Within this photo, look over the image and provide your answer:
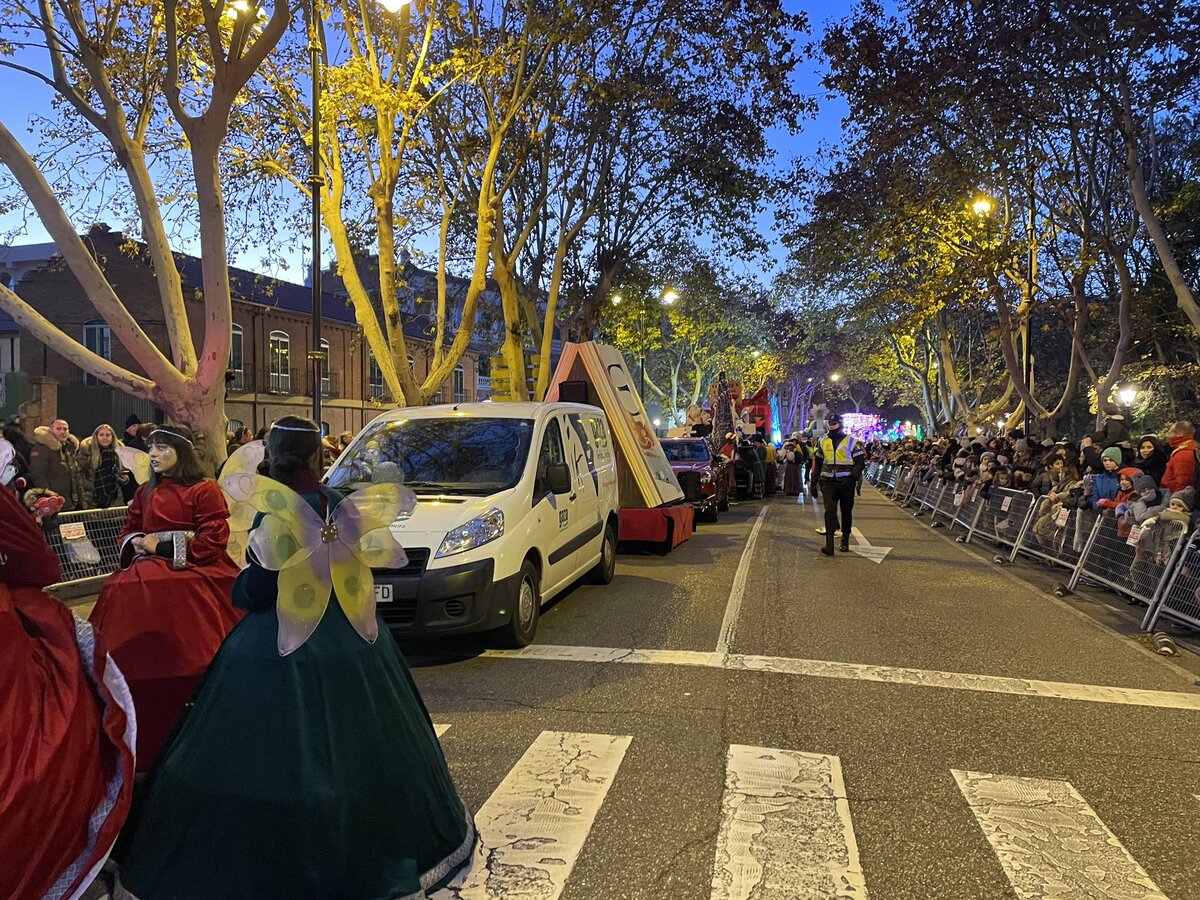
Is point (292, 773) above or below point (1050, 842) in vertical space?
above

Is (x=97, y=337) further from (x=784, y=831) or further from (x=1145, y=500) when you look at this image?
(x=784, y=831)

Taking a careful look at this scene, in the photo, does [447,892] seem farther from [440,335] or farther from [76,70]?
[440,335]

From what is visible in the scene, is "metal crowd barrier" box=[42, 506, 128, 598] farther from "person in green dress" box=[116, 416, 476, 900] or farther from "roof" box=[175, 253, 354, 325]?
"roof" box=[175, 253, 354, 325]

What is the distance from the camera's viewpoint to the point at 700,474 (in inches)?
657

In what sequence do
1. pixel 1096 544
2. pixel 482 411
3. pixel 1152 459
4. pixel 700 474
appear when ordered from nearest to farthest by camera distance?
pixel 482 411
pixel 1096 544
pixel 1152 459
pixel 700 474

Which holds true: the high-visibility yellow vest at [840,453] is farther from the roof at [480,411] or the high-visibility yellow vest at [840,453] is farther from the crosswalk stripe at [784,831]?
the crosswalk stripe at [784,831]

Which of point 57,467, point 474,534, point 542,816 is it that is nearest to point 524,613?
point 474,534

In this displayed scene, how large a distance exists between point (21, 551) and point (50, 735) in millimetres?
552

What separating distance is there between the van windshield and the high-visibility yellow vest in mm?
5635

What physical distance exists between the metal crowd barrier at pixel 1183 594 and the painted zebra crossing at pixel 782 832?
159 inches

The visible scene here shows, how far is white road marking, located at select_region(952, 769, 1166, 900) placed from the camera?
3.20 m

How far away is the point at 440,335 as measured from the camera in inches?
604

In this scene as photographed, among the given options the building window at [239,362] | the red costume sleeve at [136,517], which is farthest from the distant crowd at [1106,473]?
the building window at [239,362]

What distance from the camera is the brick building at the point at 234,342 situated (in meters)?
27.7
